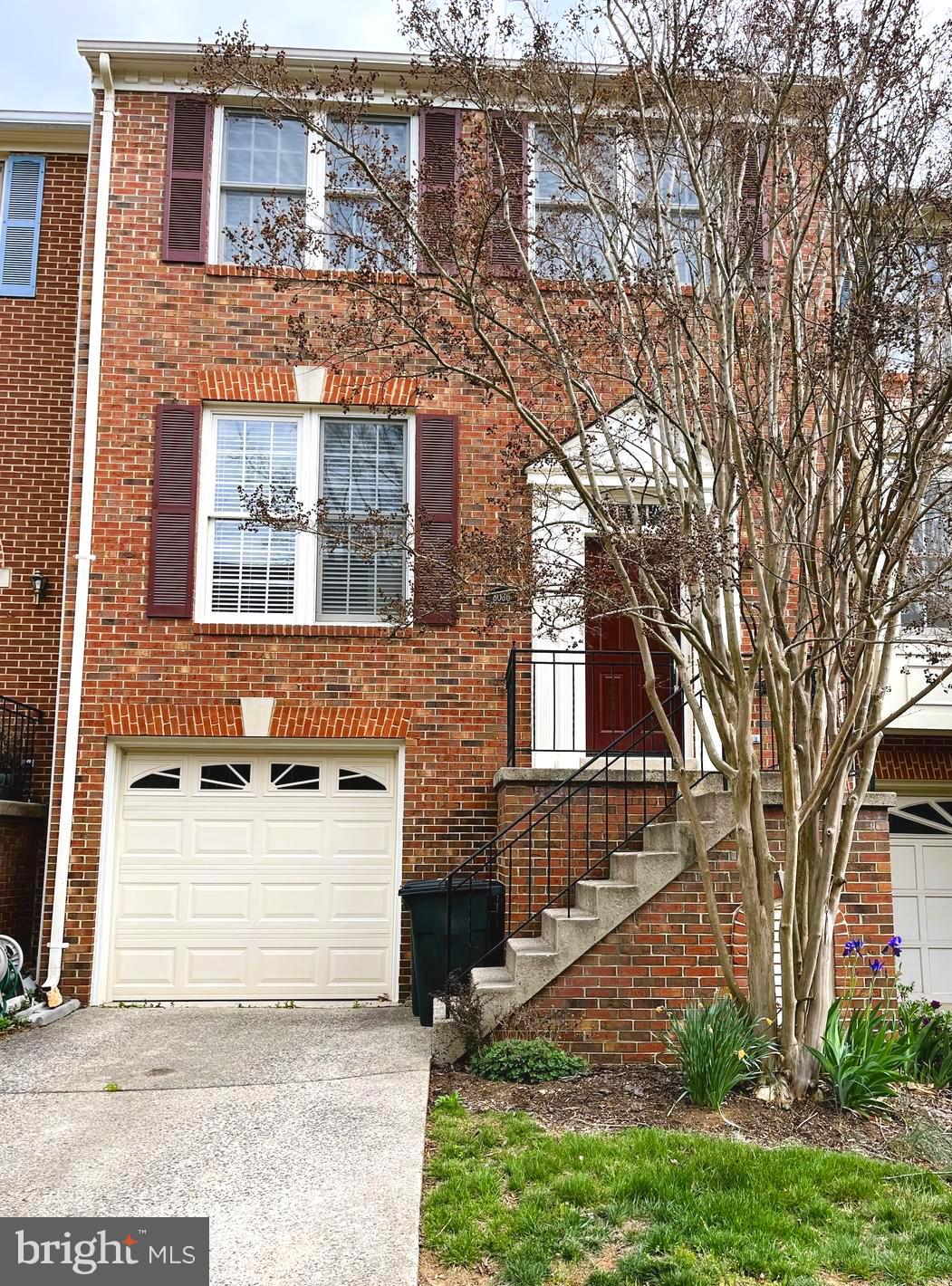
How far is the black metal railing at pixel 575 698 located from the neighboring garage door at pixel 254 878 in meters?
1.22

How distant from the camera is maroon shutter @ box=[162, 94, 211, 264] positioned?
9.40 m

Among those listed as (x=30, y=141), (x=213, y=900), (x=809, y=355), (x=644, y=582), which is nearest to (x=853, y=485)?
(x=809, y=355)

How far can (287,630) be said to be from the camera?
29.1ft

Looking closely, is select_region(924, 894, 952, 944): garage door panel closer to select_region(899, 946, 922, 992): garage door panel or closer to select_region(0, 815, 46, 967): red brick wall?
select_region(899, 946, 922, 992): garage door panel

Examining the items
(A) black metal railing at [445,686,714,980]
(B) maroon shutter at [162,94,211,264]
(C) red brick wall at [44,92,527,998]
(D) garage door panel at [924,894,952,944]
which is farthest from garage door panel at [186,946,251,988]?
(D) garage door panel at [924,894,952,944]

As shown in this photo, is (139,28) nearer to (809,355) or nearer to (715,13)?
(715,13)

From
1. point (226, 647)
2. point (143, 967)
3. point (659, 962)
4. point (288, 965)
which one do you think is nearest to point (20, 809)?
point (143, 967)

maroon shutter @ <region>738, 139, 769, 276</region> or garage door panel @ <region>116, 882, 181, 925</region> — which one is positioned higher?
maroon shutter @ <region>738, 139, 769, 276</region>

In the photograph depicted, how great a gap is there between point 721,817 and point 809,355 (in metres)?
2.70

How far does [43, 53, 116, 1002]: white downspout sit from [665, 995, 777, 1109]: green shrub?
199 inches

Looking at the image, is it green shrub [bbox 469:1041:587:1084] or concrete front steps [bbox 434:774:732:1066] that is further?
concrete front steps [bbox 434:774:732:1066]

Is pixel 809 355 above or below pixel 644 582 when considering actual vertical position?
above

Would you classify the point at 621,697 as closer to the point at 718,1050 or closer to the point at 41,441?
the point at 718,1050

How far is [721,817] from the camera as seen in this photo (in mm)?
6582
